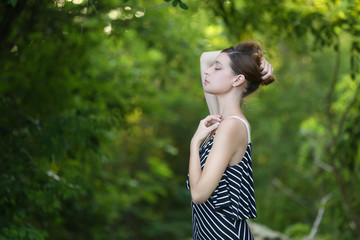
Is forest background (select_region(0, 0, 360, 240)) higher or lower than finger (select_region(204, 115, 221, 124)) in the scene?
lower

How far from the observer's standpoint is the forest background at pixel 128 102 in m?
3.66

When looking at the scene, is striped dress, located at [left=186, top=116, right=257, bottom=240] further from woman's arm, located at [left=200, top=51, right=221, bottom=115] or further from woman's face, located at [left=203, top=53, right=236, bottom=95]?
woman's arm, located at [left=200, top=51, right=221, bottom=115]

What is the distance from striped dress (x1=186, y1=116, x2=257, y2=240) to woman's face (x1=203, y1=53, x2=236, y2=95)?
18cm

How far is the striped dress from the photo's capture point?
218 centimetres

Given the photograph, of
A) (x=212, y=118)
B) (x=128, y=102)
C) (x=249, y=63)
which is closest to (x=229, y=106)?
(x=212, y=118)

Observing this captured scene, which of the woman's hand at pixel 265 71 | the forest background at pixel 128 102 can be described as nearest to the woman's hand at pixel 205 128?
the woman's hand at pixel 265 71

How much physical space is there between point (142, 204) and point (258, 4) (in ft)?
29.1

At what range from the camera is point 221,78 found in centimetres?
228

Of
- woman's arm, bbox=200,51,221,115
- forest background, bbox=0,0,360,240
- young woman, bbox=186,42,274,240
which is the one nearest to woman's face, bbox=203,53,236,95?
young woman, bbox=186,42,274,240

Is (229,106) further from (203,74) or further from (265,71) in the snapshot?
(203,74)

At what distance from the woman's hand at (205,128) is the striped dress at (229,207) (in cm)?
7

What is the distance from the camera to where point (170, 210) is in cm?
1316

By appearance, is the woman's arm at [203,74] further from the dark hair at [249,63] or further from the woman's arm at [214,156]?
the woman's arm at [214,156]

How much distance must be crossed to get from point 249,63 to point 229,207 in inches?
24.9
